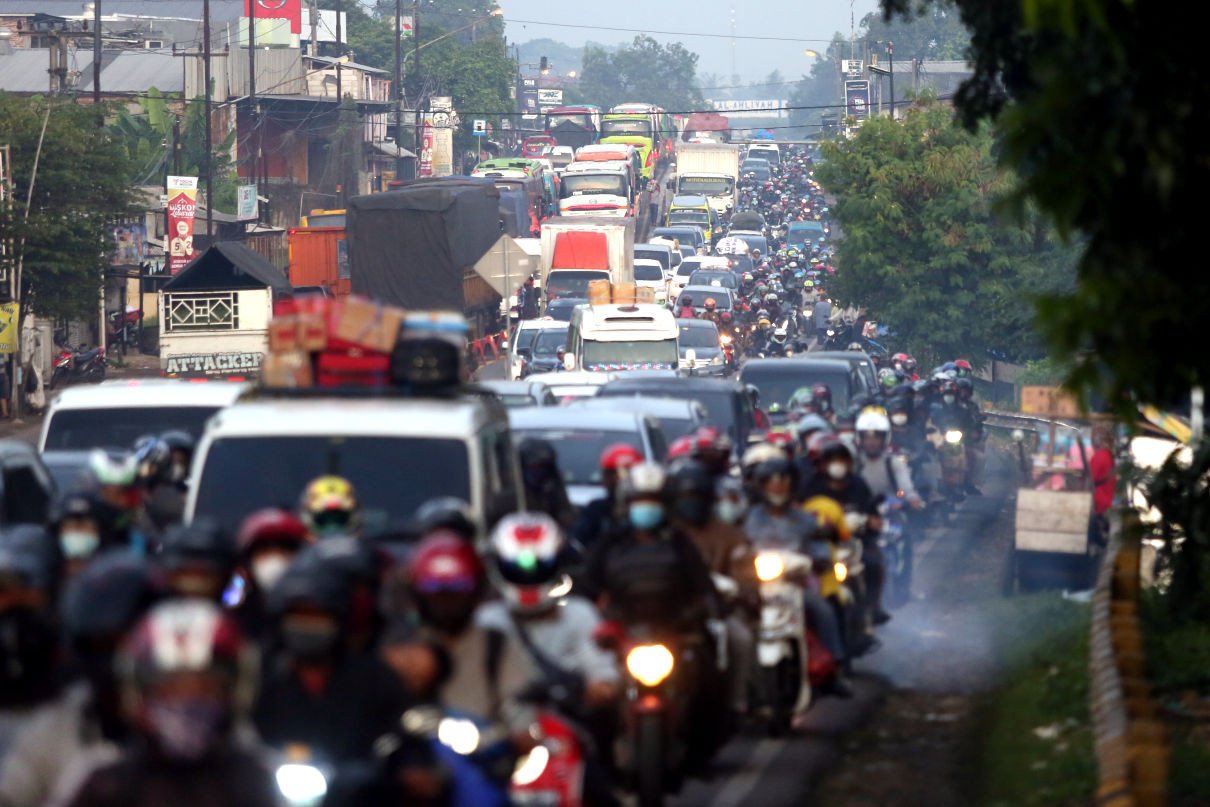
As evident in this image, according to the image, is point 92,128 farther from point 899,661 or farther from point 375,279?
point 899,661

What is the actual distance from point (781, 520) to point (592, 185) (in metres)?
63.3

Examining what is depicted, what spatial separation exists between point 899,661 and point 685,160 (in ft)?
241

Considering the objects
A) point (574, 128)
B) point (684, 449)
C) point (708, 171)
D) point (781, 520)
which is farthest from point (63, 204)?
point (574, 128)

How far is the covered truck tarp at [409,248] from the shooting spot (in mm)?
42062

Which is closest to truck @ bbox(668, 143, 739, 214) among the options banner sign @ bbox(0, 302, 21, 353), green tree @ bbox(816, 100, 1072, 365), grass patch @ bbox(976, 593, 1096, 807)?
green tree @ bbox(816, 100, 1072, 365)

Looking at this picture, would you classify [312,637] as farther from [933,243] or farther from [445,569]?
[933,243]

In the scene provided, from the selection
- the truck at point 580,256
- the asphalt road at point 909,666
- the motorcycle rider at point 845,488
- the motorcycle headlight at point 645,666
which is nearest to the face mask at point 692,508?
the asphalt road at point 909,666

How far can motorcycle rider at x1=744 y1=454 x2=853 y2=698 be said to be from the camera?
1087 cm

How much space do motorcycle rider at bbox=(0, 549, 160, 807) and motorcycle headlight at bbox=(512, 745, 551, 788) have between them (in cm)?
132

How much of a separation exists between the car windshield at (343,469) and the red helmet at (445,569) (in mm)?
3560

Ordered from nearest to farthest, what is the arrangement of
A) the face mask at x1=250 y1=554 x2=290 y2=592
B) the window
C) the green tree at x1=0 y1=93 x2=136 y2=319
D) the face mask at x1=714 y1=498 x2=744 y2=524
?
the face mask at x1=250 y1=554 x2=290 y2=592 → the face mask at x1=714 y1=498 x2=744 y2=524 → the window → the green tree at x1=0 y1=93 x2=136 y2=319

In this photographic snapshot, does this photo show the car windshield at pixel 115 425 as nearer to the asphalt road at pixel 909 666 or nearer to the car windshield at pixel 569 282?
the asphalt road at pixel 909 666

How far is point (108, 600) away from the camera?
548 centimetres

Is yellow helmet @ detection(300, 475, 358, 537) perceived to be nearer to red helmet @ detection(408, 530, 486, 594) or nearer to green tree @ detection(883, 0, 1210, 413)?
red helmet @ detection(408, 530, 486, 594)
